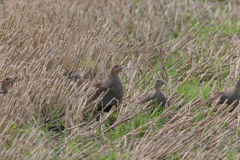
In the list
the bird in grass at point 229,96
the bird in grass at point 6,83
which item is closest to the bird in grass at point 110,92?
the bird in grass at point 6,83

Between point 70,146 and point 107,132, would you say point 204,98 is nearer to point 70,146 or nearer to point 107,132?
point 107,132

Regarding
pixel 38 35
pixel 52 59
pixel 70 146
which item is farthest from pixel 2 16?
pixel 70 146

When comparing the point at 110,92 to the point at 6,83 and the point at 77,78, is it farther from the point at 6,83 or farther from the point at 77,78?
the point at 6,83

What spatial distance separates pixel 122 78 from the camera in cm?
639

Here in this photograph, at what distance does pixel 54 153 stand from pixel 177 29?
6.05 m

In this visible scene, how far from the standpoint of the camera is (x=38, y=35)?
6840mm

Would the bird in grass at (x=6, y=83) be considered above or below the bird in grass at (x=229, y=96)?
above

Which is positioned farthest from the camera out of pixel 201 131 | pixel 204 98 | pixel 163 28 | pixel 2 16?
pixel 163 28

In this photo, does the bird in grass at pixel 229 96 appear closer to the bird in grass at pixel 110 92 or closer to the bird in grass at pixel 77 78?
the bird in grass at pixel 110 92

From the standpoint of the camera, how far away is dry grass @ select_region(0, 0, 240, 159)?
4.14 metres

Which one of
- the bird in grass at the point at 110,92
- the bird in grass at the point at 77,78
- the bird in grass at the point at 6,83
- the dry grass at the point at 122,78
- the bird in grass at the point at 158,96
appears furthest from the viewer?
the bird in grass at the point at 77,78

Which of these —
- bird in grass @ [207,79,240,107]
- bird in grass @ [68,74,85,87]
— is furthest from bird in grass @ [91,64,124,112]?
bird in grass @ [207,79,240,107]

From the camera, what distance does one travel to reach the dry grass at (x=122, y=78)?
4.14 metres

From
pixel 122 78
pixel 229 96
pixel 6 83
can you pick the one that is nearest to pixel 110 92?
pixel 122 78
